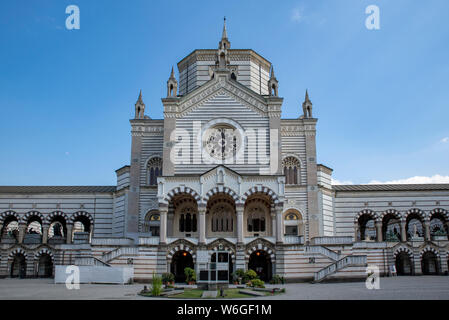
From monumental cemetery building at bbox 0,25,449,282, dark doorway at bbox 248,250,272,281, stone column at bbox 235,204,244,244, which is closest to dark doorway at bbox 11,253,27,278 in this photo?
monumental cemetery building at bbox 0,25,449,282

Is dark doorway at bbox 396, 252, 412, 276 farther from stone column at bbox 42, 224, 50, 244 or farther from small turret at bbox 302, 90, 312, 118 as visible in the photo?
stone column at bbox 42, 224, 50, 244

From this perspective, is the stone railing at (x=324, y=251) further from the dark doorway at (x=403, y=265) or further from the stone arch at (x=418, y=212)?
the stone arch at (x=418, y=212)

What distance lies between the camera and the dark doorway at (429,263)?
39125 mm

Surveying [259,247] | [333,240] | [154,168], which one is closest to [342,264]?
[333,240]

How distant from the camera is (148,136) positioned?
41.3 m

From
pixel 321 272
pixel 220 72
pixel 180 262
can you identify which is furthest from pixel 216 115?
pixel 321 272

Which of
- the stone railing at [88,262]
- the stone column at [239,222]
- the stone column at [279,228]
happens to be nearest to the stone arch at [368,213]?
the stone column at [279,228]

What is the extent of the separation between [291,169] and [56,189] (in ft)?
77.4

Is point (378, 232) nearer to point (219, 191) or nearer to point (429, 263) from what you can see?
point (429, 263)

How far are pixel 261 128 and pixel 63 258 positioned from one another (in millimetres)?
20982

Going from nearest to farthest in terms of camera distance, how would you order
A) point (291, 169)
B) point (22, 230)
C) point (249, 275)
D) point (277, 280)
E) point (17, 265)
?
1. point (249, 275)
2. point (277, 280)
3. point (291, 169)
4. point (17, 265)
5. point (22, 230)

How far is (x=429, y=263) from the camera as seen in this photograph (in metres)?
39.5

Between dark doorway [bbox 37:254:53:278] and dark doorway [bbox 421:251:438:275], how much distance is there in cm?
3462

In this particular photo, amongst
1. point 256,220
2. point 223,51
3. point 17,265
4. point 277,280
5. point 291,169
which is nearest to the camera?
point 277,280
